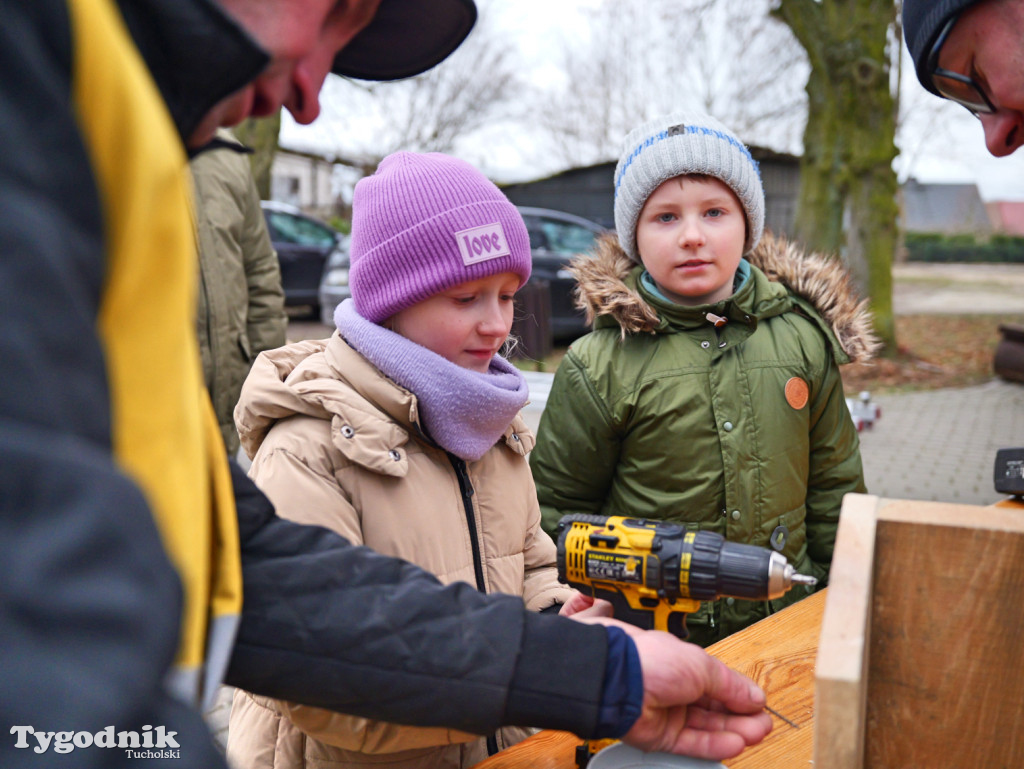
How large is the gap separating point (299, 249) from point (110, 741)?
43.6 ft

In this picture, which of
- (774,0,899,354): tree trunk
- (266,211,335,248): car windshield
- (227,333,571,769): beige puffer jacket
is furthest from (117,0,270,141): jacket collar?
(266,211,335,248): car windshield

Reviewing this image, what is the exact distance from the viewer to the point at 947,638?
122 cm

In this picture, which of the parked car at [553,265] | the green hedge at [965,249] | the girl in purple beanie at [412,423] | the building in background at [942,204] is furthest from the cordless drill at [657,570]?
the building in background at [942,204]

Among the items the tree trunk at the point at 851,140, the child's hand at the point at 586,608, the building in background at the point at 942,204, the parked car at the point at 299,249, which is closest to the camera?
the child's hand at the point at 586,608

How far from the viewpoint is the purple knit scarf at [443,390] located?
6.13ft

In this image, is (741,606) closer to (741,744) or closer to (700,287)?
(700,287)

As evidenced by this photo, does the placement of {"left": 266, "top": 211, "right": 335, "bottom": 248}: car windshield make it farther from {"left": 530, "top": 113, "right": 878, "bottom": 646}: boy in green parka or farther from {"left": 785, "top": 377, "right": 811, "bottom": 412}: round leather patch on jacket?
{"left": 785, "top": 377, "right": 811, "bottom": 412}: round leather patch on jacket

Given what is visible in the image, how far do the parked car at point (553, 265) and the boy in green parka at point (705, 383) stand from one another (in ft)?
27.1

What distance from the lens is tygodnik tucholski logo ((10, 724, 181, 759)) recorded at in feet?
1.49

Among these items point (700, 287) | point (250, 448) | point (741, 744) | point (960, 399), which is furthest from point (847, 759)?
point (960, 399)

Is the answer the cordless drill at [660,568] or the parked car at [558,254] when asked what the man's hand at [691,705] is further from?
the parked car at [558,254]

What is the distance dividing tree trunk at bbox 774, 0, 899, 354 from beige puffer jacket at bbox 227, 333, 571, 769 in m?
9.38

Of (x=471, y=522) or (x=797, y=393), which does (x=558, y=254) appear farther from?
(x=471, y=522)

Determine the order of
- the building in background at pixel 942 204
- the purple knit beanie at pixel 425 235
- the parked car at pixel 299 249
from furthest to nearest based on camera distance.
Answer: the building in background at pixel 942 204 → the parked car at pixel 299 249 → the purple knit beanie at pixel 425 235
